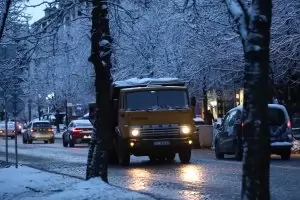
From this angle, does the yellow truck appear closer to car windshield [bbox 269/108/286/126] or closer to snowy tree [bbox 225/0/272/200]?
car windshield [bbox 269/108/286/126]

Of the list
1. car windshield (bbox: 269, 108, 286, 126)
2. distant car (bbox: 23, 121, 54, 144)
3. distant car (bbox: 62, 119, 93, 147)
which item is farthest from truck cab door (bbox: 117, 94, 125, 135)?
distant car (bbox: 23, 121, 54, 144)

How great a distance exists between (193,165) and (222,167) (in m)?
1.58

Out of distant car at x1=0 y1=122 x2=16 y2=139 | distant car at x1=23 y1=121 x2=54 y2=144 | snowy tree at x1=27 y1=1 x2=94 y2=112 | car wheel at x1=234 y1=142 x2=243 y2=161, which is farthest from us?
distant car at x1=0 y1=122 x2=16 y2=139

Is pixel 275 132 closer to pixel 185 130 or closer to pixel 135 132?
pixel 185 130

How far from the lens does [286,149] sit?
23266mm

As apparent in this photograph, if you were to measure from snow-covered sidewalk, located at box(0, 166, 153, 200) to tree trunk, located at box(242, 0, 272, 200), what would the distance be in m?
4.63

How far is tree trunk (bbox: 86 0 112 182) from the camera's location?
13453mm

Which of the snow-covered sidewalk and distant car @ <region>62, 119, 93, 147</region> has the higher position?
distant car @ <region>62, 119, 93, 147</region>

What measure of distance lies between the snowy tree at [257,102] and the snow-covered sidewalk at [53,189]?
15.2 ft

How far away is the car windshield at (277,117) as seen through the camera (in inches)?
912

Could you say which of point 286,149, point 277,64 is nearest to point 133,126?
point 286,149

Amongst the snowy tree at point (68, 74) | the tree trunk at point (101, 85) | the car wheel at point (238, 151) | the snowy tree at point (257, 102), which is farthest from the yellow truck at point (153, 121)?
the snowy tree at point (68, 74)

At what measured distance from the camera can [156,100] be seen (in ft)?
72.8

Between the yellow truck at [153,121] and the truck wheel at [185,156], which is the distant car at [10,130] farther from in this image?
the yellow truck at [153,121]
